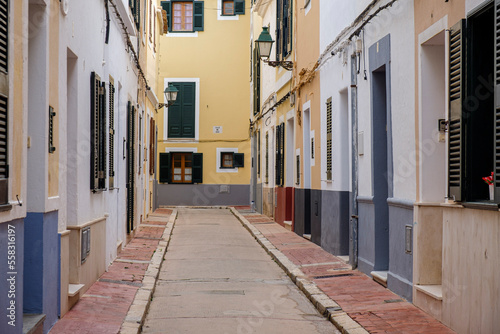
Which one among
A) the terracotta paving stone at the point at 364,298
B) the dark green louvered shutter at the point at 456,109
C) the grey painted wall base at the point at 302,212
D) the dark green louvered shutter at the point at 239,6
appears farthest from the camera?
the dark green louvered shutter at the point at 239,6

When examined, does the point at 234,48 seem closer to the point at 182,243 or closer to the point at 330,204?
the point at 182,243

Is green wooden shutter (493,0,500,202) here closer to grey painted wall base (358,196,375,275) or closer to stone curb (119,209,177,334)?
stone curb (119,209,177,334)

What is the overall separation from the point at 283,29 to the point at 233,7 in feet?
44.7

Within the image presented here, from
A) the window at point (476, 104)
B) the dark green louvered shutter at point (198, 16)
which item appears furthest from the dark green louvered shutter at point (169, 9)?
the window at point (476, 104)

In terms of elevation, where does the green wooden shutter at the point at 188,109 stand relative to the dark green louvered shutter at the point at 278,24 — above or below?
below

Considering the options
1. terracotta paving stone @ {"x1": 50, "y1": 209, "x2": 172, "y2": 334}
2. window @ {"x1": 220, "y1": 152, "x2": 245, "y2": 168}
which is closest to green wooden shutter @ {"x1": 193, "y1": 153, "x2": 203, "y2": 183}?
window @ {"x1": 220, "y1": 152, "x2": 245, "y2": 168}

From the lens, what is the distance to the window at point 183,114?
3184 cm

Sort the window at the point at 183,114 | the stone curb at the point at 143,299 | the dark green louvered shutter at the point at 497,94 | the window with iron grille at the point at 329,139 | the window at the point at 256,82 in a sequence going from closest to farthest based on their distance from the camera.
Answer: the dark green louvered shutter at the point at 497,94
the stone curb at the point at 143,299
the window with iron grille at the point at 329,139
the window at the point at 256,82
the window at the point at 183,114

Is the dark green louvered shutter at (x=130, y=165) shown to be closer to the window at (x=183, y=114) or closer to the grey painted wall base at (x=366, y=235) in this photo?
the grey painted wall base at (x=366, y=235)

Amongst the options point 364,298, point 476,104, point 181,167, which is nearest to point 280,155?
point 364,298

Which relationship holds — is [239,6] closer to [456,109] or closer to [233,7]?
[233,7]

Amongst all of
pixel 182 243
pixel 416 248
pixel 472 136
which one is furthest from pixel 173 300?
pixel 182 243

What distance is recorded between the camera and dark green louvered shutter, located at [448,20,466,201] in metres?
6.60

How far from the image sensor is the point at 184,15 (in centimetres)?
3256
